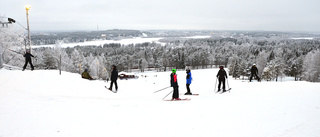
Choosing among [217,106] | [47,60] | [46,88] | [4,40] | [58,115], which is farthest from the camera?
[47,60]

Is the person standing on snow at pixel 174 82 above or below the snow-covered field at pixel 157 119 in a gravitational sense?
above

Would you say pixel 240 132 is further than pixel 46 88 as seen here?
No

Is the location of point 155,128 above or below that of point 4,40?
below

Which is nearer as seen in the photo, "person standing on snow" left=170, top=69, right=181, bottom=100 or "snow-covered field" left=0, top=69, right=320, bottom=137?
"snow-covered field" left=0, top=69, right=320, bottom=137

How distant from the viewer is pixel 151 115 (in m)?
6.52

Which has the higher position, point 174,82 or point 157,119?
point 174,82

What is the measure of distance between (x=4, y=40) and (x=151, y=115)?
97.8 feet

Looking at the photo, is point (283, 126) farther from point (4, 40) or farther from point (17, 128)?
point (4, 40)

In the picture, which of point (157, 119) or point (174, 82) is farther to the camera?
point (174, 82)

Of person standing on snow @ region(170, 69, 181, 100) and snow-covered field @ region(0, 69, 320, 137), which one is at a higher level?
person standing on snow @ region(170, 69, 181, 100)

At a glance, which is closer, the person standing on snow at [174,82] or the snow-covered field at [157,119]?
the snow-covered field at [157,119]

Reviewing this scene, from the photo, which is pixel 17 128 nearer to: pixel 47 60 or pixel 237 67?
pixel 47 60

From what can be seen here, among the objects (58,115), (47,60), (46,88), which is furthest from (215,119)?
(47,60)

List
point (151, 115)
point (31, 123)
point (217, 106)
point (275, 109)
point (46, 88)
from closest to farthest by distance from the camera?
point (31, 123) < point (151, 115) < point (275, 109) < point (217, 106) < point (46, 88)
